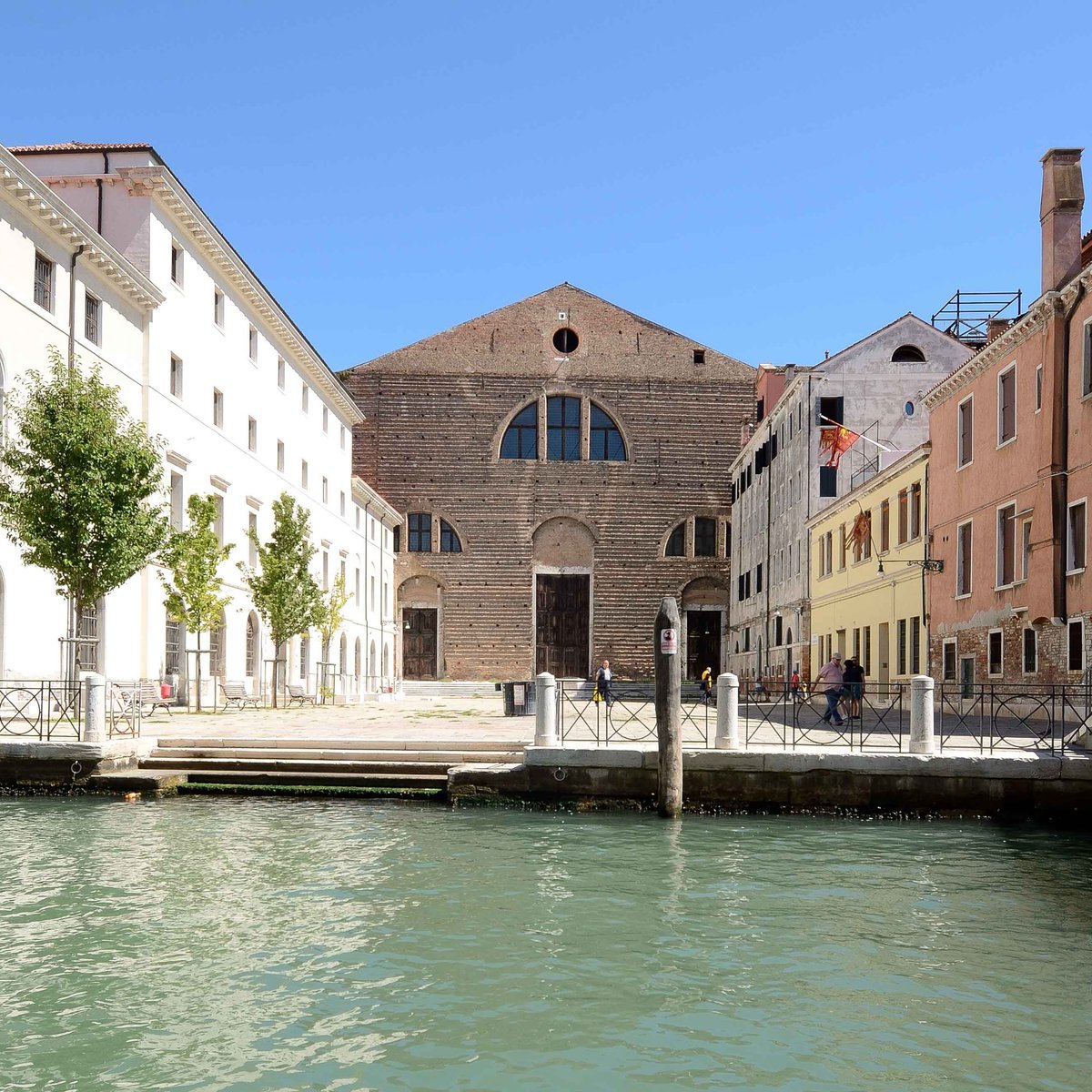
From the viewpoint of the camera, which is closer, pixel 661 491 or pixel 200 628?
pixel 200 628

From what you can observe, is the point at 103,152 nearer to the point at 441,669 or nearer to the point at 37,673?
the point at 37,673

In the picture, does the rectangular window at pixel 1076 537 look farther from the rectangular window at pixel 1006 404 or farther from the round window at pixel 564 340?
the round window at pixel 564 340

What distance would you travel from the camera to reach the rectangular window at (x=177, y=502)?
26531 millimetres

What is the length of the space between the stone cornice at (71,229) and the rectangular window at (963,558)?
676 inches

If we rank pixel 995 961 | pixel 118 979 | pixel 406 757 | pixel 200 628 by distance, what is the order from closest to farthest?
pixel 118 979, pixel 995 961, pixel 406 757, pixel 200 628

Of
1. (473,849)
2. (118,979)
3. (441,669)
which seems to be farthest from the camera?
(441,669)

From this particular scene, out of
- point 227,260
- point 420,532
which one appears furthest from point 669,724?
point 420,532

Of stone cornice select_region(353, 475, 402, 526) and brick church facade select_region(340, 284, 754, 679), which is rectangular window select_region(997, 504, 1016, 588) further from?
brick church facade select_region(340, 284, 754, 679)

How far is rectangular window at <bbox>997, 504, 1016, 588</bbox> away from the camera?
2355 cm

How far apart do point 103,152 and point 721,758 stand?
18.8 m

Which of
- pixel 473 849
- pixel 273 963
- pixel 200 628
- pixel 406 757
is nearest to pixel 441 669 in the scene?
pixel 200 628

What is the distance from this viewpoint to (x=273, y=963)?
8156 mm

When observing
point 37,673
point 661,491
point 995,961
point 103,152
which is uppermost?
point 103,152

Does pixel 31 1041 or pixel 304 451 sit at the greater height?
pixel 304 451
